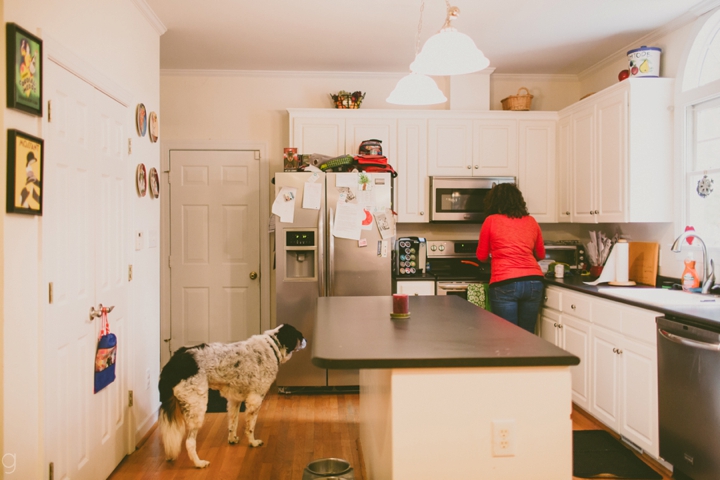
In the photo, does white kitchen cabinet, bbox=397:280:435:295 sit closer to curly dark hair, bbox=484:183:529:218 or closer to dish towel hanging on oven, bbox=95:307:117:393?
curly dark hair, bbox=484:183:529:218

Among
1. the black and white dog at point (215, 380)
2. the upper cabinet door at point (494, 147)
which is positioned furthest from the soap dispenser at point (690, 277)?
the black and white dog at point (215, 380)

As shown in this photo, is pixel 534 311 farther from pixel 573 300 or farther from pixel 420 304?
pixel 420 304

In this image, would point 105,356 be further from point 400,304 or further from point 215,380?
point 400,304

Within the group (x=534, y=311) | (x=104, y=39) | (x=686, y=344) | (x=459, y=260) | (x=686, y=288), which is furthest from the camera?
(x=459, y=260)

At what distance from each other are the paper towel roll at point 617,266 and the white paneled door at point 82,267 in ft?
10.2

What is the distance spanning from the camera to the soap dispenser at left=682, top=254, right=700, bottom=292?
3.17 m

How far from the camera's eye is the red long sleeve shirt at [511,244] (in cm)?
368

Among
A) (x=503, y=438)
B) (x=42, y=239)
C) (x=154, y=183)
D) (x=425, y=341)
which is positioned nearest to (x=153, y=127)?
(x=154, y=183)

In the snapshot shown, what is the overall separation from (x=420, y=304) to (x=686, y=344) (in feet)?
4.03

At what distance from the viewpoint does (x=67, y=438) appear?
2211 mm

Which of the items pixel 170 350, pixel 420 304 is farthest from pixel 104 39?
→ pixel 170 350

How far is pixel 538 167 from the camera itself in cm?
454

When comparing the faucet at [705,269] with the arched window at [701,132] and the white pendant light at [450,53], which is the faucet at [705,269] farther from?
the white pendant light at [450,53]

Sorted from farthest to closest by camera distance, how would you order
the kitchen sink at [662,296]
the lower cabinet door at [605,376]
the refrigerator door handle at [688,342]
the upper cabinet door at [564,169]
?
the upper cabinet door at [564,169], the lower cabinet door at [605,376], the kitchen sink at [662,296], the refrigerator door handle at [688,342]
